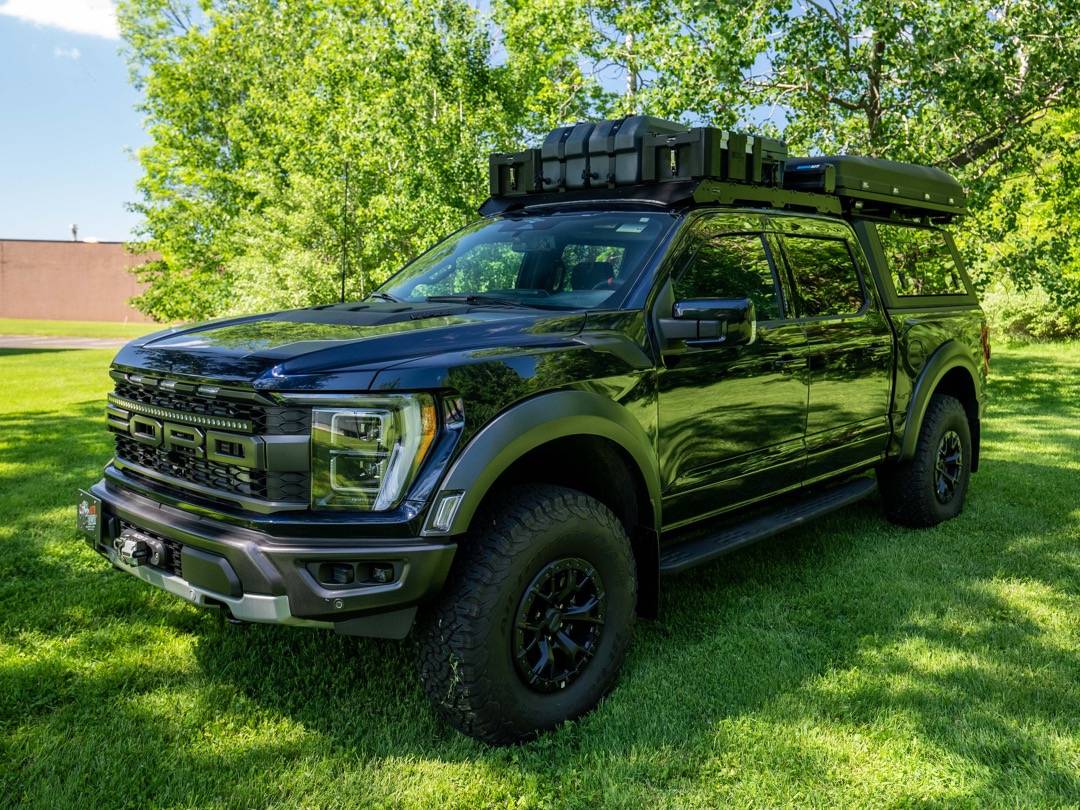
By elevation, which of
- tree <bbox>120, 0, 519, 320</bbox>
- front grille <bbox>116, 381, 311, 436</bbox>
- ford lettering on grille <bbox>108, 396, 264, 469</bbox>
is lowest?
A: ford lettering on grille <bbox>108, 396, 264, 469</bbox>

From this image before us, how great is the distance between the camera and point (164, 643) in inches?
148

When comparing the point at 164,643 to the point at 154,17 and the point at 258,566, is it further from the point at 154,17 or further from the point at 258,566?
the point at 154,17

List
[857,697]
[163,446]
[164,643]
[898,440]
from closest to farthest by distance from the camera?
[163,446] → [857,697] → [164,643] → [898,440]

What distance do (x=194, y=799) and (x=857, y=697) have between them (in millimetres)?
2417

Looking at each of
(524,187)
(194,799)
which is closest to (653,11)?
(524,187)

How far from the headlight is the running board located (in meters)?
1.34

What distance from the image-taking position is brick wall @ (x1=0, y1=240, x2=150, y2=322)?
5044cm

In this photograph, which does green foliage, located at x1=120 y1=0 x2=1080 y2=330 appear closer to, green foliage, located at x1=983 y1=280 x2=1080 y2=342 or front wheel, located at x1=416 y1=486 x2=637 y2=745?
green foliage, located at x1=983 y1=280 x2=1080 y2=342

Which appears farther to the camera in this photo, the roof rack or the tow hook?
the roof rack

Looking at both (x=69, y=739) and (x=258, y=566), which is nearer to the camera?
(x=258, y=566)

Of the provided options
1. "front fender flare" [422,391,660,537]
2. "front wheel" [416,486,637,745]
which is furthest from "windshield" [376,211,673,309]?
"front wheel" [416,486,637,745]

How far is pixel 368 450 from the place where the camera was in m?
2.67

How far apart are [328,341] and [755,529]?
2.30 m

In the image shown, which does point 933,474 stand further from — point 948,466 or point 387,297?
point 387,297
